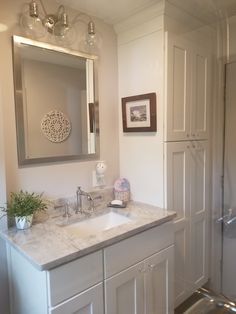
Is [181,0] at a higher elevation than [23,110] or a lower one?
higher

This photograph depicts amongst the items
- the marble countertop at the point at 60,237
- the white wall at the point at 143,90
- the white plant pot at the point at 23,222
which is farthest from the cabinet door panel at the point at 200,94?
the white plant pot at the point at 23,222

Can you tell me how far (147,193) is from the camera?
185 cm

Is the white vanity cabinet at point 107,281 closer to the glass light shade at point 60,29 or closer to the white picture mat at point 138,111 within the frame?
the white picture mat at point 138,111

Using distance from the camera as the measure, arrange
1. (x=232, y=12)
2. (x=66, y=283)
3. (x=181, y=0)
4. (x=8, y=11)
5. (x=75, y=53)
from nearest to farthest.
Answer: (x=66, y=283), (x=8, y=11), (x=181, y=0), (x=75, y=53), (x=232, y=12)

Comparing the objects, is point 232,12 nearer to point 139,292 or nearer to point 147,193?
point 147,193

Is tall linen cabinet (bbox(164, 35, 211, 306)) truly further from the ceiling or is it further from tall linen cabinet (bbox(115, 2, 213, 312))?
the ceiling

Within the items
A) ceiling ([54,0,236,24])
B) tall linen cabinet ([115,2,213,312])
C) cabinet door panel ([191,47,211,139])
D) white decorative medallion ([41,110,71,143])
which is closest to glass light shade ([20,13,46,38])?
ceiling ([54,0,236,24])

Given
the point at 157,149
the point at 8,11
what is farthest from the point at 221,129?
the point at 8,11

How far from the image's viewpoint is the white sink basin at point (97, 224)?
154 centimetres

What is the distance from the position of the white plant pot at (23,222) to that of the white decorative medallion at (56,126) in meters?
0.52

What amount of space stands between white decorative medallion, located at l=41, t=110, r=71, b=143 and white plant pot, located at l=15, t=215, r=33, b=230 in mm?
522

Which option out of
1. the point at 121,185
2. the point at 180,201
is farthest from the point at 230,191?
Answer: the point at 121,185

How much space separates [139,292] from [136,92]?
1.32m

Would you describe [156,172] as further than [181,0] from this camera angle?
Yes
